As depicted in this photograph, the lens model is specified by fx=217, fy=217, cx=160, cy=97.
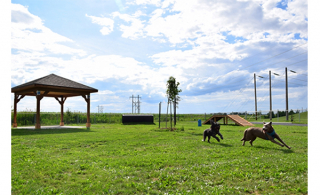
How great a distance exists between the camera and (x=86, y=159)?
25.4 feet

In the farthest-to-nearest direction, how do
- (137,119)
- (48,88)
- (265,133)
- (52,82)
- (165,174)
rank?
(137,119) < (52,82) < (48,88) < (265,133) < (165,174)

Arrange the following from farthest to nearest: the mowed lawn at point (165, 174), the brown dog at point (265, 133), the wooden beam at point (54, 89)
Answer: the wooden beam at point (54, 89), the brown dog at point (265, 133), the mowed lawn at point (165, 174)

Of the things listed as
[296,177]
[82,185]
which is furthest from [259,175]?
[82,185]

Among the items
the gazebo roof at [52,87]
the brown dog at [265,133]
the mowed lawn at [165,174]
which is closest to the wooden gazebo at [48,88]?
the gazebo roof at [52,87]

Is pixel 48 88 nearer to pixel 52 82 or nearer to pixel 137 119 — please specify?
pixel 52 82

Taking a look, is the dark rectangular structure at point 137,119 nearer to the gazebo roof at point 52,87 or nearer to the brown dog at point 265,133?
the gazebo roof at point 52,87

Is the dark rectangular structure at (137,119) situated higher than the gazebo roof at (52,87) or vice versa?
the gazebo roof at (52,87)

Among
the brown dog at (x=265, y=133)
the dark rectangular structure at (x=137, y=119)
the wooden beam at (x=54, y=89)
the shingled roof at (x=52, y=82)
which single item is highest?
the shingled roof at (x=52, y=82)

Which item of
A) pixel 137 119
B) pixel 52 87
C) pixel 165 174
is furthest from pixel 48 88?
pixel 165 174

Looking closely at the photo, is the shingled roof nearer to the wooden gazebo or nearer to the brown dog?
the wooden gazebo

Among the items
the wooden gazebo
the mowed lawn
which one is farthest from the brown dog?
the wooden gazebo

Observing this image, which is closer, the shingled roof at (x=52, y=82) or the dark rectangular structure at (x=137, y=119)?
the shingled roof at (x=52, y=82)

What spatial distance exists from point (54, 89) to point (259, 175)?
2018 centimetres

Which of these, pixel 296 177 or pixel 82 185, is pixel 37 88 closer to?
pixel 82 185
